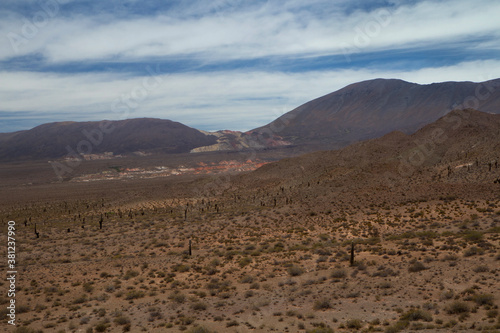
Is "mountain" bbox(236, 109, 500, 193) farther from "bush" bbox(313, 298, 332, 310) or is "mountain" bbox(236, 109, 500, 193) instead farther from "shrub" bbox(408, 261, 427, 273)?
"bush" bbox(313, 298, 332, 310)

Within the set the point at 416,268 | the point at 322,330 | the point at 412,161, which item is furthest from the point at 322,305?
the point at 412,161

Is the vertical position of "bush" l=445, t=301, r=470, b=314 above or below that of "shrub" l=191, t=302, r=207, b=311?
above

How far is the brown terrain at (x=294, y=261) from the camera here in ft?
43.2

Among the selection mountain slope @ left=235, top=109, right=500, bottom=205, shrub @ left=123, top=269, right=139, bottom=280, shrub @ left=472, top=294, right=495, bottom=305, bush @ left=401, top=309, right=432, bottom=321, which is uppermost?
mountain slope @ left=235, top=109, right=500, bottom=205

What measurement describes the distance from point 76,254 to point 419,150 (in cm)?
5070

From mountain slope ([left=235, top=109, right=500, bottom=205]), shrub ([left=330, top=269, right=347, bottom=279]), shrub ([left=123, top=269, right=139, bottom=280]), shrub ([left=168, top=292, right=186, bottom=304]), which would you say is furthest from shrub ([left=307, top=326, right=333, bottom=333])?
mountain slope ([left=235, top=109, right=500, bottom=205])

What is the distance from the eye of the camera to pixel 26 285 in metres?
19.0

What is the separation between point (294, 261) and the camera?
68.4 ft

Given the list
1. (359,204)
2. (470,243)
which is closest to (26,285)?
(470,243)

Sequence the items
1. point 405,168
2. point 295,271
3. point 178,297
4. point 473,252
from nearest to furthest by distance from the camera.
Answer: point 178,297
point 473,252
point 295,271
point 405,168

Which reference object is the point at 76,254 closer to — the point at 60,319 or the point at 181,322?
the point at 60,319

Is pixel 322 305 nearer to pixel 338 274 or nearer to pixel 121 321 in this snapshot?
pixel 338 274

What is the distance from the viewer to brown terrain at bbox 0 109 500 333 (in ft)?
43.2

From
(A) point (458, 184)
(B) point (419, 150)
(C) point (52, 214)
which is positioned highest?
(B) point (419, 150)
